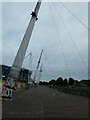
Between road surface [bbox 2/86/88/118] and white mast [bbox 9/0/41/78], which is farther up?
white mast [bbox 9/0/41/78]

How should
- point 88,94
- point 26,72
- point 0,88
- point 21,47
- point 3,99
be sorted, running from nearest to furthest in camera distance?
point 3,99, point 0,88, point 21,47, point 88,94, point 26,72

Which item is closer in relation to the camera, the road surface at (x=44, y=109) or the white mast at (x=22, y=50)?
the road surface at (x=44, y=109)

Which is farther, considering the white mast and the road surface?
the white mast

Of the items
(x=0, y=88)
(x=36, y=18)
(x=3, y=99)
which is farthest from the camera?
(x=36, y=18)

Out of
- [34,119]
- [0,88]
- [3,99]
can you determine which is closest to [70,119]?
[34,119]

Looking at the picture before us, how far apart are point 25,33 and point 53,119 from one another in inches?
1180

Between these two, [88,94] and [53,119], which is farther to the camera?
[88,94]

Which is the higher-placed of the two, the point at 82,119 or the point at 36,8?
the point at 36,8

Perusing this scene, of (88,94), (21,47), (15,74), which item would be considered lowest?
(88,94)

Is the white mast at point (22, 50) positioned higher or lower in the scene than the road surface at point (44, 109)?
higher

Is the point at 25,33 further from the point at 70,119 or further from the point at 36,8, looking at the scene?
the point at 70,119

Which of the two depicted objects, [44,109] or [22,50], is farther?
[22,50]

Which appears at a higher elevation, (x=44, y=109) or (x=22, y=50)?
(x=22, y=50)

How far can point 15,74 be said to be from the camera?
131 ft
